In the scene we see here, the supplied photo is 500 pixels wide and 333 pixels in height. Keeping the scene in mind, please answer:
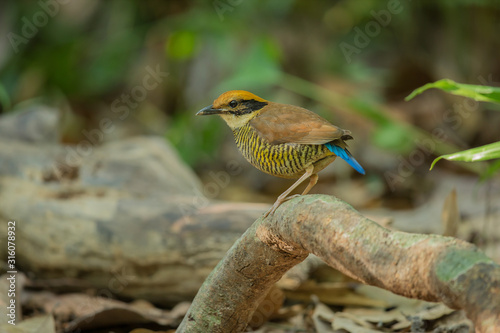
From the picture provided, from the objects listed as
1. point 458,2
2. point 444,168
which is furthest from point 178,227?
point 458,2

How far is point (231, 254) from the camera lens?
2.56 meters

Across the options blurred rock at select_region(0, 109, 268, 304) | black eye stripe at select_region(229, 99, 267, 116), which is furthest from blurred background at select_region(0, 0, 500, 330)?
black eye stripe at select_region(229, 99, 267, 116)

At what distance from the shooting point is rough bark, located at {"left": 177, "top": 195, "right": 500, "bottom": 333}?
1.63m

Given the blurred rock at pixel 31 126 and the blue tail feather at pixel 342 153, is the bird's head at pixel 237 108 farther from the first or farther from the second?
the blurred rock at pixel 31 126

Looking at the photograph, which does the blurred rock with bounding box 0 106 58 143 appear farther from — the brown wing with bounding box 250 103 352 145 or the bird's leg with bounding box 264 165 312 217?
the bird's leg with bounding box 264 165 312 217

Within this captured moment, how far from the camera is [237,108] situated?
2.94 metres

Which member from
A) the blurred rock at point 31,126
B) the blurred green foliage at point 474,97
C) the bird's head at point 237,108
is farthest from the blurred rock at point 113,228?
the blurred green foliage at point 474,97

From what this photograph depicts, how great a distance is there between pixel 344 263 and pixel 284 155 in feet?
2.65

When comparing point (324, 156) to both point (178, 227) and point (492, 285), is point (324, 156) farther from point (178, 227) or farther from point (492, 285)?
point (178, 227)

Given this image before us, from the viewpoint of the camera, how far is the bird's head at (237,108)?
9.53 ft

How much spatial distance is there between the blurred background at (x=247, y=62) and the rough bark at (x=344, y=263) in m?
4.43

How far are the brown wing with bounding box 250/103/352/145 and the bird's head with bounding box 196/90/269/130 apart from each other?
0.27ft

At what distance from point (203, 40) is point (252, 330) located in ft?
18.6

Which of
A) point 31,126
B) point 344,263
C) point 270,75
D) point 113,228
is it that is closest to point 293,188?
point 344,263
